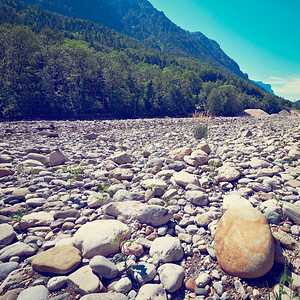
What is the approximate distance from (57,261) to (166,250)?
1.42 meters

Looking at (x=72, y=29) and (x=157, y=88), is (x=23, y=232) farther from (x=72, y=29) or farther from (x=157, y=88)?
(x=72, y=29)

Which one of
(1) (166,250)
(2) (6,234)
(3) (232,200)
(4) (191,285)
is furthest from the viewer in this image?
(3) (232,200)

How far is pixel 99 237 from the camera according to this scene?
2629 millimetres

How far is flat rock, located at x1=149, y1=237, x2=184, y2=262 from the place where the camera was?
2.43 m

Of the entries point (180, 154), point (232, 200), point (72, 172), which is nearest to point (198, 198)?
point (232, 200)

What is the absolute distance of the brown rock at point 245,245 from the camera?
2023 mm

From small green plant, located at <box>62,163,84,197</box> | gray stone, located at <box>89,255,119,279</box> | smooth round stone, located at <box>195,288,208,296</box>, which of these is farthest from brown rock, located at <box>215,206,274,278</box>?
small green plant, located at <box>62,163,84,197</box>

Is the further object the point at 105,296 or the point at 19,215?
the point at 19,215

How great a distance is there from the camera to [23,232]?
304cm

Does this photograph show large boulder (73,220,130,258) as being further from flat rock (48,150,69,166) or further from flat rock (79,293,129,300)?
flat rock (48,150,69,166)

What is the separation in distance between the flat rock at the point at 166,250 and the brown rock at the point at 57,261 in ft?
3.39

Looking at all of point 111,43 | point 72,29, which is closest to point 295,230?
point 111,43

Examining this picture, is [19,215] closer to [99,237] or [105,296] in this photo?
[99,237]

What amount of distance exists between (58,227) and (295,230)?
12.7 ft
